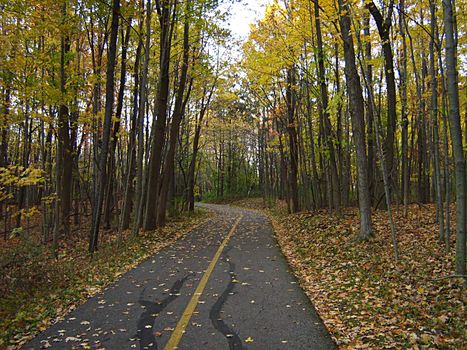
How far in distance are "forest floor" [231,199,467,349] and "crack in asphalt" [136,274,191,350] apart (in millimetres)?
2417

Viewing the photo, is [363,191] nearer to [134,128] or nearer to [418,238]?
[418,238]

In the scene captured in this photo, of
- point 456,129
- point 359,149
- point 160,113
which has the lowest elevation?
point 456,129

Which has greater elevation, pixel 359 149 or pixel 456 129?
pixel 359 149

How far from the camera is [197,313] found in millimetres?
5543

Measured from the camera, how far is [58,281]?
7684mm

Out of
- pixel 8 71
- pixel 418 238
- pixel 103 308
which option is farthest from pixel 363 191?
pixel 8 71

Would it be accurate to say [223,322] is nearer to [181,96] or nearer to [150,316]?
[150,316]

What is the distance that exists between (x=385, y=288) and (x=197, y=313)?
135 inches

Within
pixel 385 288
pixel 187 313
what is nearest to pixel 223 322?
pixel 187 313

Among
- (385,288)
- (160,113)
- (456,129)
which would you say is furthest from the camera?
(160,113)

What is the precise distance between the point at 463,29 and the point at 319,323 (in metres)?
14.2

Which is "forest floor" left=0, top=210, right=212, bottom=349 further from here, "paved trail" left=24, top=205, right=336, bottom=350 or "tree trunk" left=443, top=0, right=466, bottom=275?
"tree trunk" left=443, top=0, right=466, bottom=275

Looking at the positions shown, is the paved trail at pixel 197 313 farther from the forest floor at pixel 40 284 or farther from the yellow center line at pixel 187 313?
the forest floor at pixel 40 284

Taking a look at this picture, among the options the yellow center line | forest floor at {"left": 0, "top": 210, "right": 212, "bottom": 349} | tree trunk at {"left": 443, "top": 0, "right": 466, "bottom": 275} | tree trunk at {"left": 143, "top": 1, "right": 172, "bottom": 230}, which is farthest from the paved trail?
tree trunk at {"left": 143, "top": 1, "right": 172, "bottom": 230}
